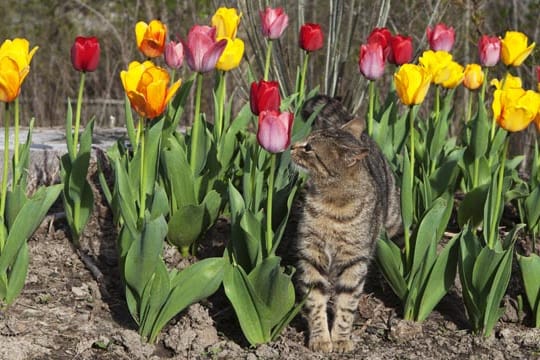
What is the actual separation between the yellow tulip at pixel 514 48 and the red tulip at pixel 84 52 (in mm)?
2024

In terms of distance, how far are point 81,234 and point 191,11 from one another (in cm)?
514

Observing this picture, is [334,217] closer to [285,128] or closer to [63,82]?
[285,128]

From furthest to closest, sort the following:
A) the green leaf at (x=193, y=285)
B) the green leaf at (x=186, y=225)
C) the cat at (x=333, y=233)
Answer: the green leaf at (x=186, y=225) → the cat at (x=333, y=233) → the green leaf at (x=193, y=285)

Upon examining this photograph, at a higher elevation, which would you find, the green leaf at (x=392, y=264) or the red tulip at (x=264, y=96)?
the red tulip at (x=264, y=96)

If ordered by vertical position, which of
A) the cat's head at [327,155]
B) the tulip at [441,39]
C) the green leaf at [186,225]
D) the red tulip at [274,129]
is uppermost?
the tulip at [441,39]

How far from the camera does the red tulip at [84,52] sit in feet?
12.1

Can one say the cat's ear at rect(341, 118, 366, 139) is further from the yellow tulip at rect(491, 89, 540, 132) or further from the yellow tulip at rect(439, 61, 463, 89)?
the yellow tulip at rect(491, 89, 540, 132)

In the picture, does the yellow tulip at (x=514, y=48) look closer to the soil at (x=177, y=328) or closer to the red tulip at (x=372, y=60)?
the red tulip at (x=372, y=60)

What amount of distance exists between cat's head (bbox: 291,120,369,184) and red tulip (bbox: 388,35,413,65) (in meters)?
0.94

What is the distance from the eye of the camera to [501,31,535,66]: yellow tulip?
14.1 ft

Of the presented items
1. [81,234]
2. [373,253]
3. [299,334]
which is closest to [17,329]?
[81,234]

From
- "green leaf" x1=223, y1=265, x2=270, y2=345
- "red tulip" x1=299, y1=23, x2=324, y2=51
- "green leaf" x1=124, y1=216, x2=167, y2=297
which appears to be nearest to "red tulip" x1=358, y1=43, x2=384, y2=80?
"red tulip" x1=299, y1=23, x2=324, y2=51

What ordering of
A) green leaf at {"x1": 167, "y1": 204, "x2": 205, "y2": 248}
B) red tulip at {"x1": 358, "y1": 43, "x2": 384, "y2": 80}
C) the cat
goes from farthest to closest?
red tulip at {"x1": 358, "y1": 43, "x2": 384, "y2": 80} < green leaf at {"x1": 167, "y1": 204, "x2": 205, "y2": 248} < the cat

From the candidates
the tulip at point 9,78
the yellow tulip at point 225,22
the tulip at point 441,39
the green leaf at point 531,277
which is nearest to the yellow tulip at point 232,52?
the yellow tulip at point 225,22
